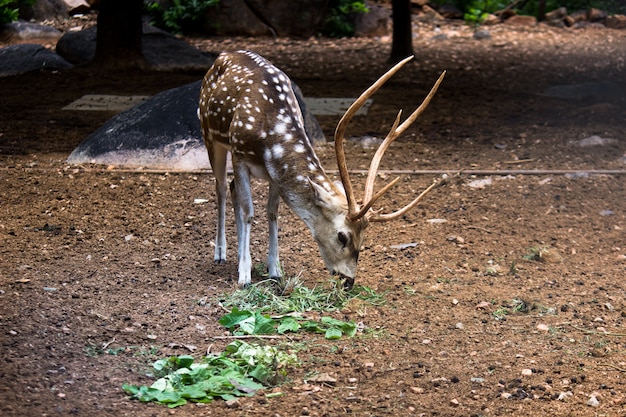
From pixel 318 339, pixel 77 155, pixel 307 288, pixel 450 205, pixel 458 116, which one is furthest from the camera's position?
pixel 458 116

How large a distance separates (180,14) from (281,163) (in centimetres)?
1138

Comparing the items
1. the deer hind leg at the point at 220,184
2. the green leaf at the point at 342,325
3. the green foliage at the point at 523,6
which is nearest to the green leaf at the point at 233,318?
the green leaf at the point at 342,325

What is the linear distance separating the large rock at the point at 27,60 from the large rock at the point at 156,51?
419 mm

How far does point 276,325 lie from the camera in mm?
5117

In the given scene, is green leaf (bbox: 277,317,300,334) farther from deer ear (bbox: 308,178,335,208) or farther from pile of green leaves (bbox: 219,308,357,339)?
deer ear (bbox: 308,178,335,208)

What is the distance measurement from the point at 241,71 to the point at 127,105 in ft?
16.9

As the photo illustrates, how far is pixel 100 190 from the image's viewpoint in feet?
25.3

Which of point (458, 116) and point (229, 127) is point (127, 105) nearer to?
point (458, 116)

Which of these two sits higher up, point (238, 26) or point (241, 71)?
point (241, 71)

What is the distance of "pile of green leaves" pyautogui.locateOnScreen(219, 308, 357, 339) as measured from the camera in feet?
16.3

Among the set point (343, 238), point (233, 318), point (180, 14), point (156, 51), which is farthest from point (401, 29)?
point (233, 318)

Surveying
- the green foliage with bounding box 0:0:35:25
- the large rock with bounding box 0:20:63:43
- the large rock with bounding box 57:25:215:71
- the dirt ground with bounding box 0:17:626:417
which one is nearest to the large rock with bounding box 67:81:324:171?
the dirt ground with bounding box 0:17:626:417

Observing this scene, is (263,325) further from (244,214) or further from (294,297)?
(244,214)

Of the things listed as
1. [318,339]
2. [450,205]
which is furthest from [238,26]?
[318,339]
